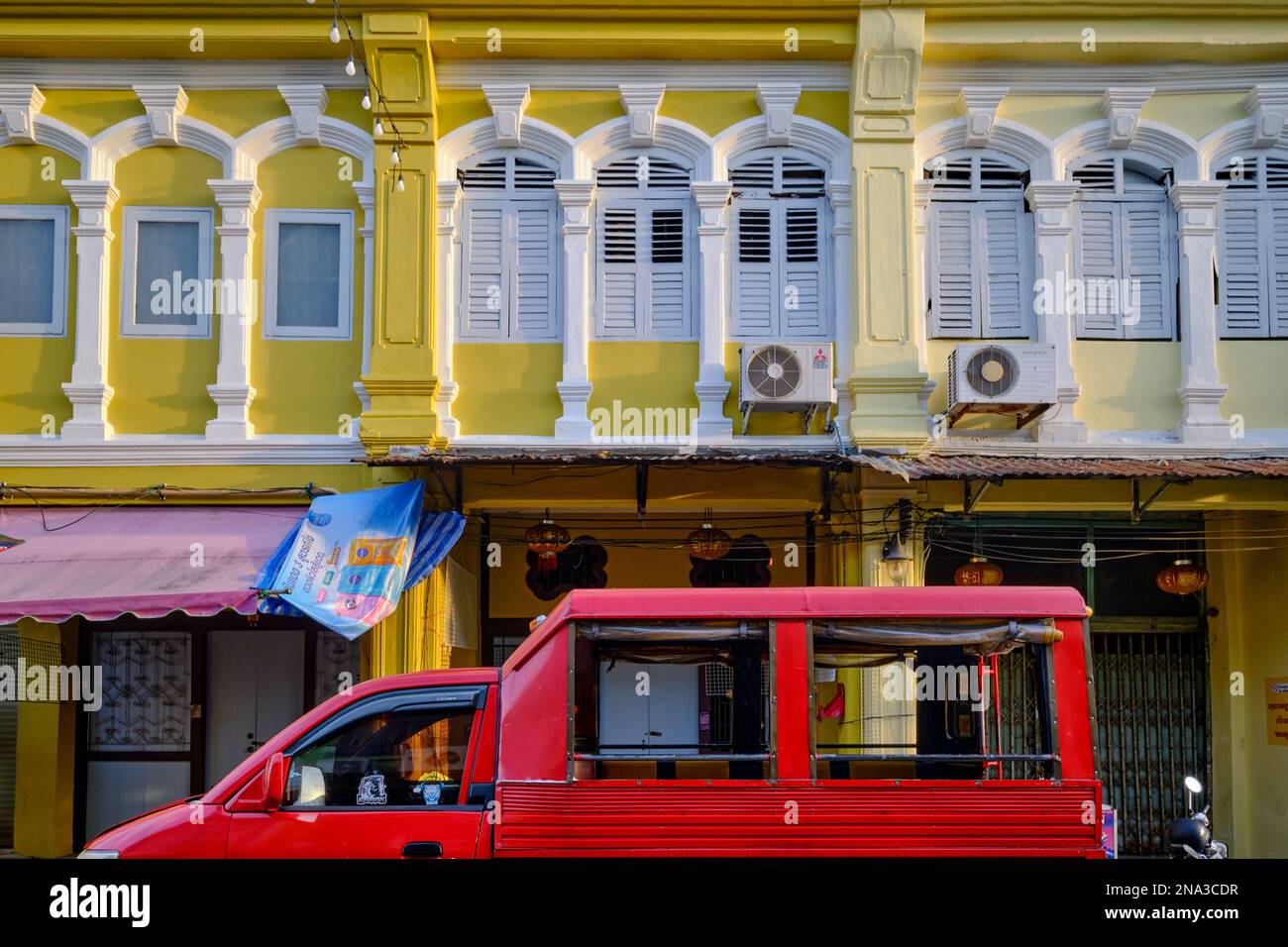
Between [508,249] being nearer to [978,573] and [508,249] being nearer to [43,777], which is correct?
[978,573]

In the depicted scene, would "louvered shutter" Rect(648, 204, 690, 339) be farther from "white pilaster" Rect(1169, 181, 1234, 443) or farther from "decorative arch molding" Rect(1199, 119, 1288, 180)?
"decorative arch molding" Rect(1199, 119, 1288, 180)

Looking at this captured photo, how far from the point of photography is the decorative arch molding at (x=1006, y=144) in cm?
1228

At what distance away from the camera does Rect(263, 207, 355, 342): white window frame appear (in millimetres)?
12109

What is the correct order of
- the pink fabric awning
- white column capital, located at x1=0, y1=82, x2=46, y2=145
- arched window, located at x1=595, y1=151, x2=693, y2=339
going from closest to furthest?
the pink fabric awning
white column capital, located at x1=0, y1=82, x2=46, y2=145
arched window, located at x1=595, y1=151, x2=693, y2=339

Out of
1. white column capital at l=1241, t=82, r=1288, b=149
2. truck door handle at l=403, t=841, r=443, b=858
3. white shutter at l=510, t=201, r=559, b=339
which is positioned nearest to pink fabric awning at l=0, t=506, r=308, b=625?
white shutter at l=510, t=201, r=559, b=339

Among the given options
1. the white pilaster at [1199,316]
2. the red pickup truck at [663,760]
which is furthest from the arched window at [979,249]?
the red pickup truck at [663,760]

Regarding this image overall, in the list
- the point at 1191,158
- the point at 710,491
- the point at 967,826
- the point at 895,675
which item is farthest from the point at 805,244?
the point at 967,826

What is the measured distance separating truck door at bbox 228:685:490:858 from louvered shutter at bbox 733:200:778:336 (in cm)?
612

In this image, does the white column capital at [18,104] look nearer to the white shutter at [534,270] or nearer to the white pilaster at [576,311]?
the white shutter at [534,270]

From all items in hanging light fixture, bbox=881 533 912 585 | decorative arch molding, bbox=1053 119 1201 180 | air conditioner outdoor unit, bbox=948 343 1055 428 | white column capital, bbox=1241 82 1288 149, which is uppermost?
white column capital, bbox=1241 82 1288 149

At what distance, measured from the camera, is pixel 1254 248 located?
12.3m

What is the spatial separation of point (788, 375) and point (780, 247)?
63.1 inches

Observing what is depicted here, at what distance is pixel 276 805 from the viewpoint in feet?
21.8

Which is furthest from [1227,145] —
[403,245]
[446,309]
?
[403,245]
